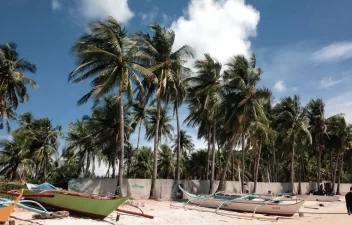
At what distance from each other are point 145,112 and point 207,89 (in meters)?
11.9

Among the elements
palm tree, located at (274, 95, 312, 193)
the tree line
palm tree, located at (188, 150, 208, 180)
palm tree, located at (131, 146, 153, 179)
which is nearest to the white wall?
the tree line

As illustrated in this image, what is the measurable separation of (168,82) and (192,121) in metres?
8.48

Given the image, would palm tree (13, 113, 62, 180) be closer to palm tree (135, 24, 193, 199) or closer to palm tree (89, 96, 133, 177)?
palm tree (89, 96, 133, 177)

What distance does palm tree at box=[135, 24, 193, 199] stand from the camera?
26234mm

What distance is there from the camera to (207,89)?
98.9ft

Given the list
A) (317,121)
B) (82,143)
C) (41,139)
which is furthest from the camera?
(317,121)

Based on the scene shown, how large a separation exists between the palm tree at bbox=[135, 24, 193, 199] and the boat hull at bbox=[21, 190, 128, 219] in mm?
10905

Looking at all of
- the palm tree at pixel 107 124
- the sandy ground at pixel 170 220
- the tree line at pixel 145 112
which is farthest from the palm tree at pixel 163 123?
the sandy ground at pixel 170 220

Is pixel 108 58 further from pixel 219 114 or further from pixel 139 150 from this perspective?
pixel 139 150

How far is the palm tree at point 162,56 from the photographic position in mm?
26234

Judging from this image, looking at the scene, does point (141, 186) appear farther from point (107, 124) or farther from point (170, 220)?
point (170, 220)

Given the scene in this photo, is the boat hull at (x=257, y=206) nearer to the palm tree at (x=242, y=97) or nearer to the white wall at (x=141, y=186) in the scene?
the white wall at (x=141, y=186)

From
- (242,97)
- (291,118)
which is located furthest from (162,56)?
(291,118)

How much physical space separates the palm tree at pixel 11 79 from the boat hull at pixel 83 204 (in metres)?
14.7
